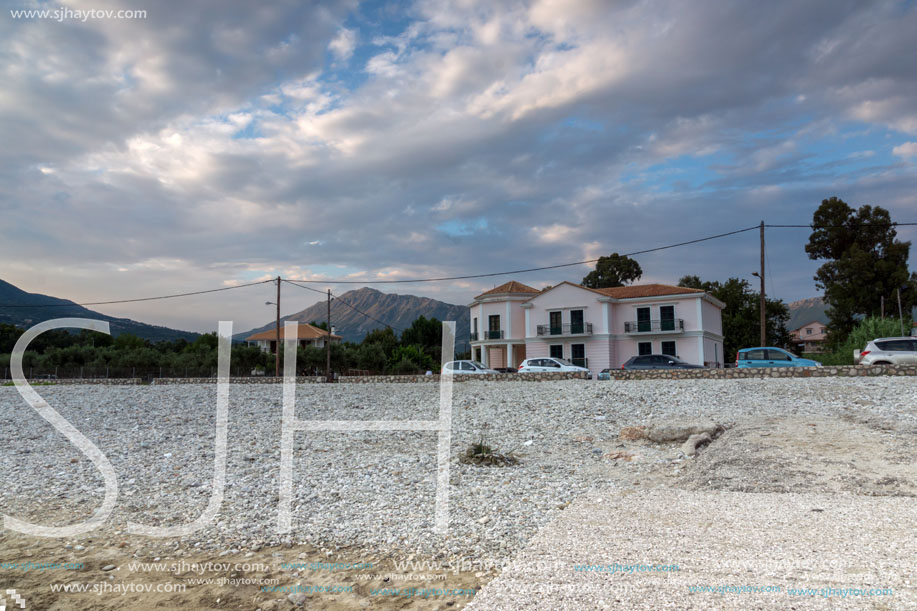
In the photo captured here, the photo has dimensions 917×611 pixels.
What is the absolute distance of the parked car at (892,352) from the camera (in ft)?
64.4

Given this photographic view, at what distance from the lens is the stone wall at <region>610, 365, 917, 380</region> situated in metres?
18.3

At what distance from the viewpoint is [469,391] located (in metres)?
20.6

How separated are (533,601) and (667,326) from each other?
37.8 meters

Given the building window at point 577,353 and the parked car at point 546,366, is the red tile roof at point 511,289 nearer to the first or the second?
the building window at point 577,353

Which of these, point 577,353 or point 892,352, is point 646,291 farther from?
point 892,352

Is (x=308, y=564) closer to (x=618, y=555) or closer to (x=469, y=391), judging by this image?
(x=618, y=555)

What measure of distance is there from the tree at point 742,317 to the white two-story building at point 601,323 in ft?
21.2

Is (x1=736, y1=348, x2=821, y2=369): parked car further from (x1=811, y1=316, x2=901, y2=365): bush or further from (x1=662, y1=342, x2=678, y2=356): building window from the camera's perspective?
(x1=662, y1=342, x2=678, y2=356): building window

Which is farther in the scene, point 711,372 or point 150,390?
point 150,390

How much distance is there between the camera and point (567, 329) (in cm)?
4162

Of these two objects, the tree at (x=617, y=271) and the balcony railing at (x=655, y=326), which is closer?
the balcony railing at (x=655, y=326)

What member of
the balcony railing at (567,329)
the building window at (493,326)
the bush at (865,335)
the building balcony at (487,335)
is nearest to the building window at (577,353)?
the balcony railing at (567,329)

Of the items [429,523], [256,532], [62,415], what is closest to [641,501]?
[429,523]

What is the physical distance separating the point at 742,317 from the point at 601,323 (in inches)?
635
